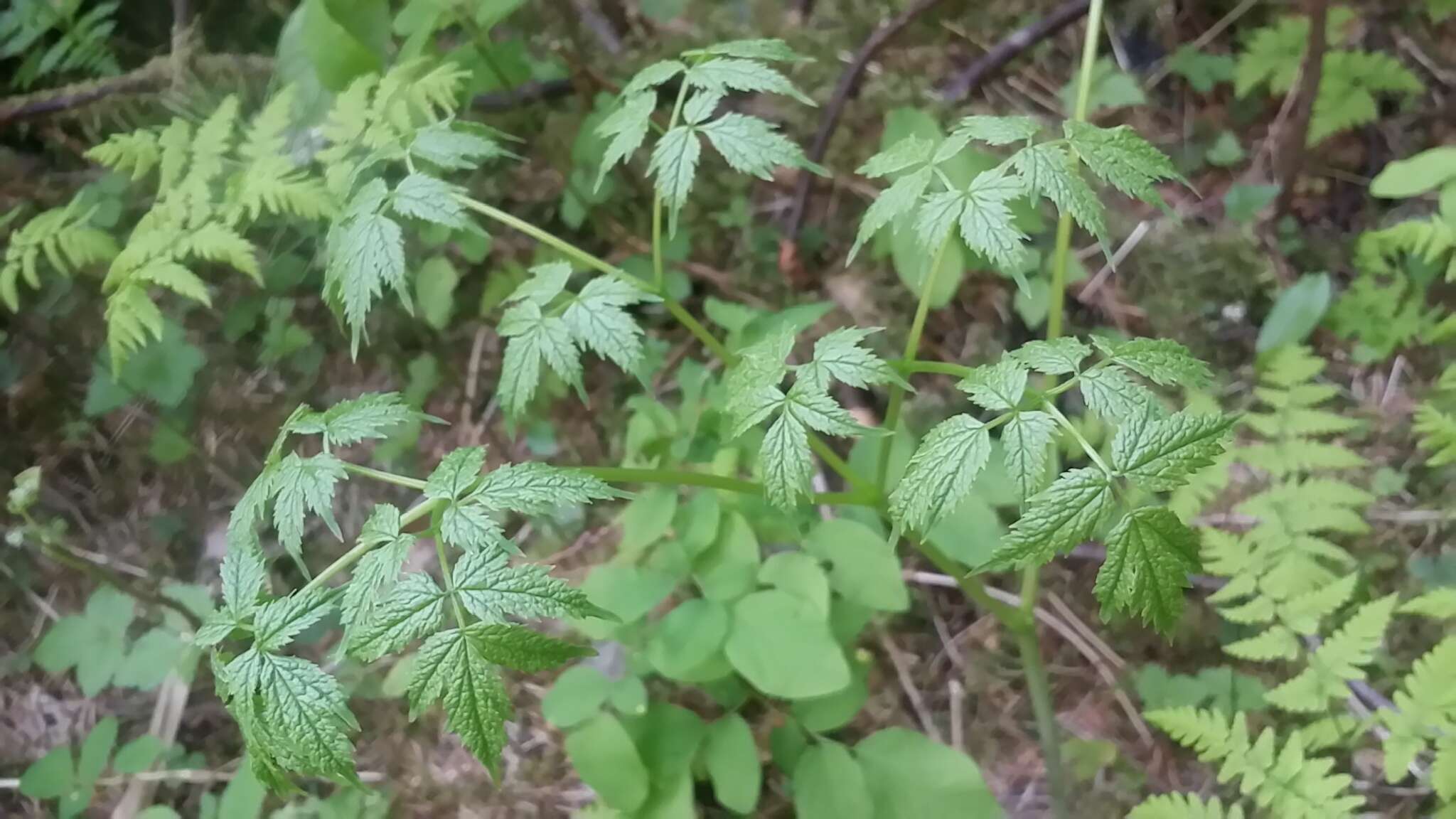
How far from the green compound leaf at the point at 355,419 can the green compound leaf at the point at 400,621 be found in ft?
0.54

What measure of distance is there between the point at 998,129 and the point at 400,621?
0.64 metres

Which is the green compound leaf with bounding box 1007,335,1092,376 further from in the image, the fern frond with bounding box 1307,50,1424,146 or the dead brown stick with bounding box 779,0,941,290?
the fern frond with bounding box 1307,50,1424,146

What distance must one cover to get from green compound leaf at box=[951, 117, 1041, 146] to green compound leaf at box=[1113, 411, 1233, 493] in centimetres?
29

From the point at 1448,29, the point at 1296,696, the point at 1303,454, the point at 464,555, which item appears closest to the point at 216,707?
the point at 464,555

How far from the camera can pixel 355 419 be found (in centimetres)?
82

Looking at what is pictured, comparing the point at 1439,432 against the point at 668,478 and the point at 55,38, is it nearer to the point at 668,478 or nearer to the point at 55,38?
the point at 668,478

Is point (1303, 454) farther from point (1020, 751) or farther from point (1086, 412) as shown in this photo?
point (1020, 751)

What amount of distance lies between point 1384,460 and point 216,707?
1846mm

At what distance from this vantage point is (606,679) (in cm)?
114

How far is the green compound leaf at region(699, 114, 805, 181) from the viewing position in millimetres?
856

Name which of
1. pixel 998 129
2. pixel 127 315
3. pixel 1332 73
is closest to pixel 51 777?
pixel 127 315

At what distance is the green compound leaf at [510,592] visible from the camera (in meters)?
0.68

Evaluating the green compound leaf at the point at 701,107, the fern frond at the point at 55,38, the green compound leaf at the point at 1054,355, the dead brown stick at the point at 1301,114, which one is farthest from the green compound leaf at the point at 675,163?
the fern frond at the point at 55,38

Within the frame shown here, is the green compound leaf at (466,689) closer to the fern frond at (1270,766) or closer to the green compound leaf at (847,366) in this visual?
the green compound leaf at (847,366)
